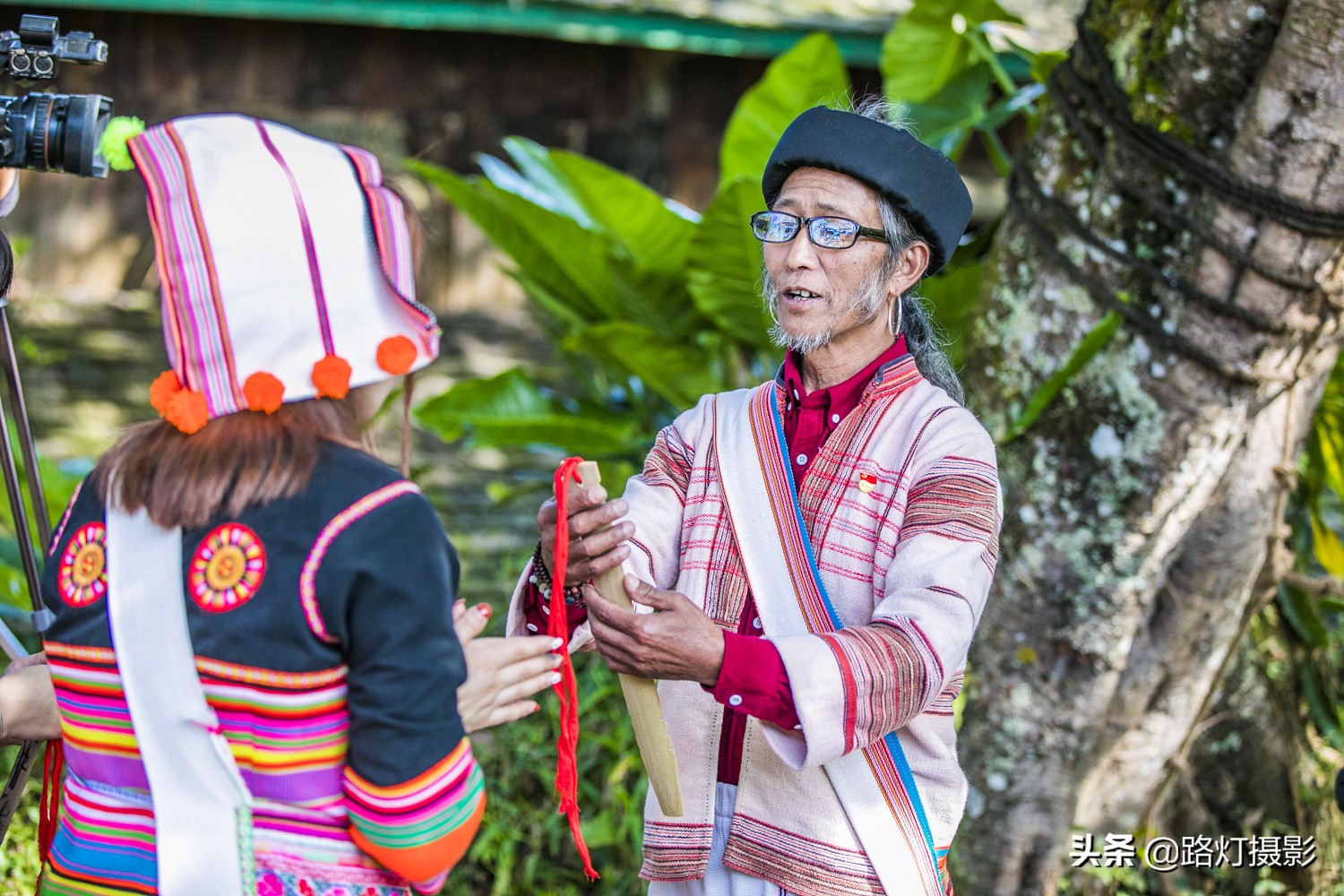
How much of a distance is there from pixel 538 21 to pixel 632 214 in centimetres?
227

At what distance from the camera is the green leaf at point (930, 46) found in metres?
3.76

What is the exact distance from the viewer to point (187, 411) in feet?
4.50

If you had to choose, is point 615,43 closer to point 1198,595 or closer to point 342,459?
point 1198,595

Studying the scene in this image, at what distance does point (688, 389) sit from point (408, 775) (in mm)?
2705

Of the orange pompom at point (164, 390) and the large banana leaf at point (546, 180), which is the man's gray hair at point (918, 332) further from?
the large banana leaf at point (546, 180)

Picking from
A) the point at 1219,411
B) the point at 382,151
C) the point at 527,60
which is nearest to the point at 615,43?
the point at 527,60

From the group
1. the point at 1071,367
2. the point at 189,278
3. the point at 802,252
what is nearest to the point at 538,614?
the point at 802,252

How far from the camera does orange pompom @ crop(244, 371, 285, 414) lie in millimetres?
1375

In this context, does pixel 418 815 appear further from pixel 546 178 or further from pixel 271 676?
pixel 546 178

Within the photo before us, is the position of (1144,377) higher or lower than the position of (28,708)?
higher

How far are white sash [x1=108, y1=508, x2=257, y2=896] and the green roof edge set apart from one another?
15.3ft

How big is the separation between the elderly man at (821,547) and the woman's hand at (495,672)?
0.40 feet

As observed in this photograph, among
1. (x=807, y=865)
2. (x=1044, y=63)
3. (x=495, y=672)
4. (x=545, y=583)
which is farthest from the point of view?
(x=1044, y=63)

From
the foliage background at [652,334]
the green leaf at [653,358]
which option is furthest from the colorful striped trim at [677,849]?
the green leaf at [653,358]
